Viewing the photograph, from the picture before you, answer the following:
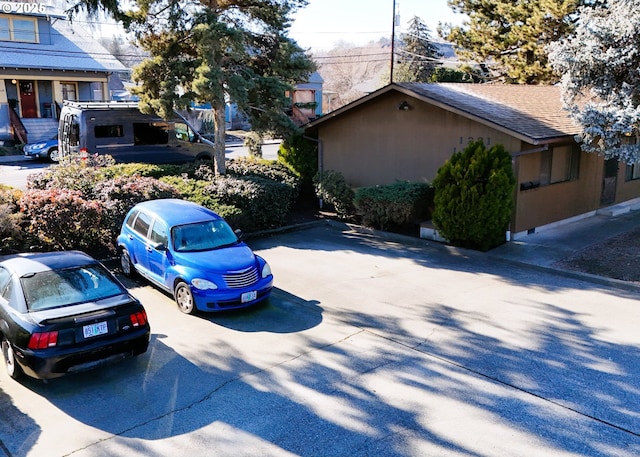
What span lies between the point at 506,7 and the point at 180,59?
18.5m

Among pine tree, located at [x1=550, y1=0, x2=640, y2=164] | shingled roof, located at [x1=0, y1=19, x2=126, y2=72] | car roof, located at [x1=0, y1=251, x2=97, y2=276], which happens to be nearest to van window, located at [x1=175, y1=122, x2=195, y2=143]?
pine tree, located at [x1=550, y1=0, x2=640, y2=164]

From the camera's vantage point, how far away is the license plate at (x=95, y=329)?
649 cm

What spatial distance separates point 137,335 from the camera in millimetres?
6926

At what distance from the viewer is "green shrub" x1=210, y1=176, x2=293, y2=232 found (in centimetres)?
1399

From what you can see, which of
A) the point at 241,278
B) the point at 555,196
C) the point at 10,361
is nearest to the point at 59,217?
the point at 241,278

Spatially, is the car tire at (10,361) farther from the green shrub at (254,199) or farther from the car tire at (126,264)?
the green shrub at (254,199)

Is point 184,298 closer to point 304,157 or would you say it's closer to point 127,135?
point 304,157

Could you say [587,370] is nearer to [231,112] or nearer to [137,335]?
[137,335]

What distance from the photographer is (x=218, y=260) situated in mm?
9156

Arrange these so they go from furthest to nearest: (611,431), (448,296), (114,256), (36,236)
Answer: (114,256), (36,236), (448,296), (611,431)

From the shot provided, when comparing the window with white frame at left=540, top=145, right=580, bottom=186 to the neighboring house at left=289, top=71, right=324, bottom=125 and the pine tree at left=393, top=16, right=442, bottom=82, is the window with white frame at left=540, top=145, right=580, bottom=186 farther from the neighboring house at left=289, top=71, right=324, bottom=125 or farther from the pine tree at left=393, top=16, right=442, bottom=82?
the pine tree at left=393, top=16, right=442, bottom=82

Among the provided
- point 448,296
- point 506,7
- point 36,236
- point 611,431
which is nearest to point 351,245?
point 448,296

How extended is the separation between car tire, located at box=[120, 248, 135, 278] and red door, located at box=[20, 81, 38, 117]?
84.6 feet

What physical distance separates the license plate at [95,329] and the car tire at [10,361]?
90 centimetres
